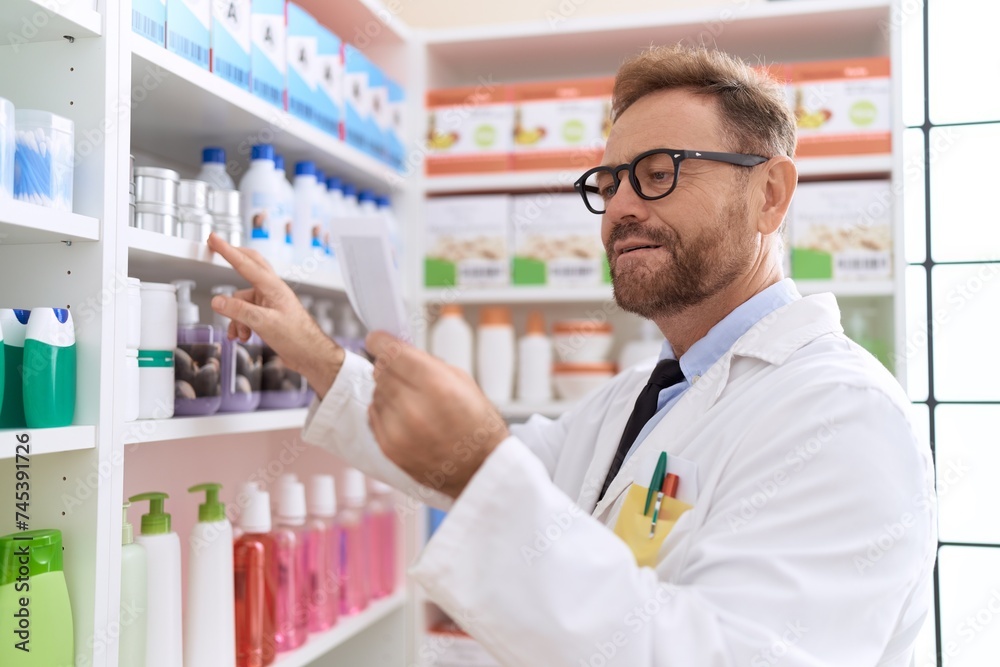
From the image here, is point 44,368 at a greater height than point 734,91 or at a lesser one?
lesser

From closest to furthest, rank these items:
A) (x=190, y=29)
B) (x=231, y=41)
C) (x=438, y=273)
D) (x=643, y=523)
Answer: (x=643, y=523), (x=190, y=29), (x=231, y=41), (x=438, y=273)

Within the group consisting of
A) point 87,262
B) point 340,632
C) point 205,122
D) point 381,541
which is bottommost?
point 340,632

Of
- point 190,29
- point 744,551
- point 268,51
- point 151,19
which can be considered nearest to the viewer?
point 744,551

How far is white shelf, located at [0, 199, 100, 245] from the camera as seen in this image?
0.98 m

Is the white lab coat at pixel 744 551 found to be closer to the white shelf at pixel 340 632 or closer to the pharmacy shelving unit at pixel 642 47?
the white shelf at pixel 340 632

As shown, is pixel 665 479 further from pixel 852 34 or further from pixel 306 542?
pixel 852 34

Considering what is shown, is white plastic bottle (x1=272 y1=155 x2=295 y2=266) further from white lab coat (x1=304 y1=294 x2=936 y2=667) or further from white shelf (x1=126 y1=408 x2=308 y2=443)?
white lab coat (x1=304 y1=294 x2=936 y2=667)

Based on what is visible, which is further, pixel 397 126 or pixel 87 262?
pixel 397 126

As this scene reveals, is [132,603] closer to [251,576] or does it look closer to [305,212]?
[251,576]

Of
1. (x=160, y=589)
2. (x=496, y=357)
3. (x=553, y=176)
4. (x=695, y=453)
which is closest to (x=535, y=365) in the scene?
(x=496, y=357)

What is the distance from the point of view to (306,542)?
1.76 metres

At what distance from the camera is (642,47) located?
2.24 meters

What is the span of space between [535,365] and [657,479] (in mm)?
1053

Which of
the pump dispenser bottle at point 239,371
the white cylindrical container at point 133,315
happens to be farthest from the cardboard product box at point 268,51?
the white cylindrical container at point 133,315
